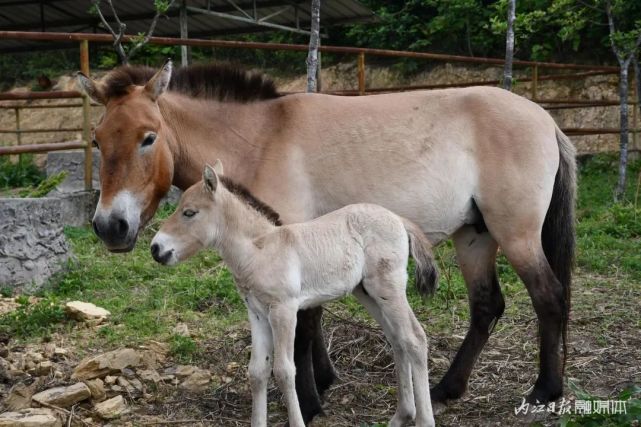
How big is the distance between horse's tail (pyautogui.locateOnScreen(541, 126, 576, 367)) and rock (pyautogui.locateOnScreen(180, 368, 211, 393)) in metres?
2.14

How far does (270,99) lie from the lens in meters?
4.65

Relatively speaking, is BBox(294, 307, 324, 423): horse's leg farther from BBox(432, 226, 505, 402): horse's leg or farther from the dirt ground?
BBox(432, 226, 505, 402): horse's leg

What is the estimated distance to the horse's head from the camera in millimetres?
3998

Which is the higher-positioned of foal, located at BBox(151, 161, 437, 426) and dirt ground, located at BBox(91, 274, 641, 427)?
foal, located at BBox(151, 161, 437, 426)

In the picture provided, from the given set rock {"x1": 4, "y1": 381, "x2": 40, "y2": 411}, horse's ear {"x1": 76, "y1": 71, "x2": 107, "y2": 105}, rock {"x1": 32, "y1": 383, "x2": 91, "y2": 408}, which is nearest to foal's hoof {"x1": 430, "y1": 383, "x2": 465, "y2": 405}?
rock {"x1": 32, "y1": 383, "x2": 91, "y2": 408}

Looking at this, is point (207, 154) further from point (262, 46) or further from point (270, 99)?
point (262, 46)

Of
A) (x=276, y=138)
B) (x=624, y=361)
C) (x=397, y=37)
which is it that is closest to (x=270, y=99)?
(x=276, y=138)

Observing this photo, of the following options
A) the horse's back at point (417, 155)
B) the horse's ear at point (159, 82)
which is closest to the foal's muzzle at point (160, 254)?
the horse's back at point (417, 155)

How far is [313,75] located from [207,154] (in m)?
2.56

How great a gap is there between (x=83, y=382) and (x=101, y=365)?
21cm

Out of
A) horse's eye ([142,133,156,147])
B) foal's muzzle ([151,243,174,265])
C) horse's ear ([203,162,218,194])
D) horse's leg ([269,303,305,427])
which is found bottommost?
horse's leg ([269,303,305,427])

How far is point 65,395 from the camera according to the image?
14.0ft

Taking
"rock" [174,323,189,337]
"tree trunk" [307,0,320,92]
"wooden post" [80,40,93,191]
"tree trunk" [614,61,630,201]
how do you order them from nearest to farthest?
"rock" [174,323,189,337] → "tree trunk" [307,0,320,92] → "wooden post" [80,40,93,191] → "tree trunk" [614,61,630,201]

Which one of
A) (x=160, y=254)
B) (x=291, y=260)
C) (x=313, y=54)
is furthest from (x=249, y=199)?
(x=313, y=54)
